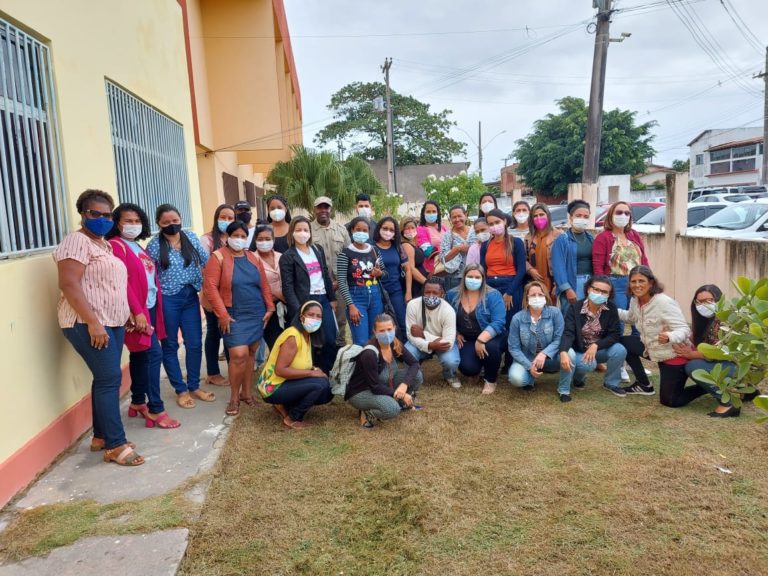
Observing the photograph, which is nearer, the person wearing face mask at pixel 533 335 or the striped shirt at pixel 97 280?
the striped shirt at pixel 97 280

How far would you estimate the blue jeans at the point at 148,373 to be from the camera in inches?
163

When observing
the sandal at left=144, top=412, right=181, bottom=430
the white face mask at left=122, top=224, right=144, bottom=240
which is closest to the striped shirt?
the white face mask at left=122, top=224, right=144, bottom=240

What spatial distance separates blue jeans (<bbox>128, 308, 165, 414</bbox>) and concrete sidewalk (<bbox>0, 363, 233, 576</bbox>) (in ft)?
0.67

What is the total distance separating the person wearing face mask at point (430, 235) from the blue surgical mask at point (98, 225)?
354 cm

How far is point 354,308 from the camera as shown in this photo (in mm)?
5137

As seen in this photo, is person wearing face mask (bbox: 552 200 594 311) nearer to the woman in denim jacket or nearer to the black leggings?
the woman in denim jacket

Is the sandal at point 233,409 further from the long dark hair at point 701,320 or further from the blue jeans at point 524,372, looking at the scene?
the long dark hair at point 701,320

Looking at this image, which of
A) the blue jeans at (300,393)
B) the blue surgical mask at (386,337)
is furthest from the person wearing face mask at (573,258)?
the blue jeans at (300,393)

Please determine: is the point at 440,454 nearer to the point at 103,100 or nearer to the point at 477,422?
the point at 477,422

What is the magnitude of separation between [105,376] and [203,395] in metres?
1.43

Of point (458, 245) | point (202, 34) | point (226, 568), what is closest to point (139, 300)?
point (226, 568)

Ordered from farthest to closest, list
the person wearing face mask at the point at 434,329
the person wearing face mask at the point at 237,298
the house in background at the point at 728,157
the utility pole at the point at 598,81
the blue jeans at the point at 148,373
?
1. the house in background at the point at 728,157
2. the utility pole at the point at 598,81
3. the person wearing face mask at the point at 434,329
4. the person wearing face mask at the point at 237,298
5. the blue jeans at the point at 148,373

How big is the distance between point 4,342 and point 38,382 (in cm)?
46

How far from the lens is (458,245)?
6.04 metres
